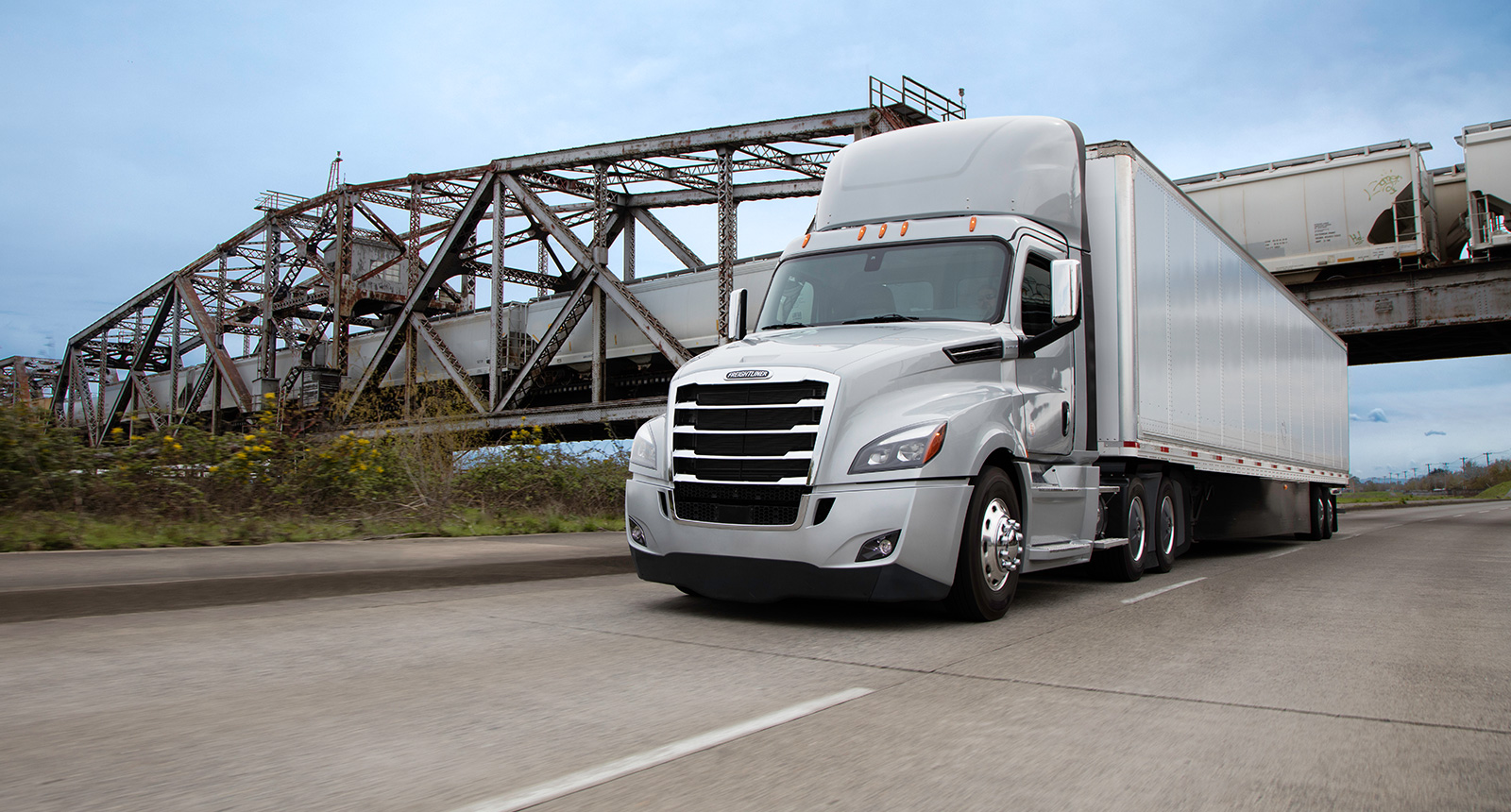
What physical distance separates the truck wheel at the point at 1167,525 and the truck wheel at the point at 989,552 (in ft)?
13.4

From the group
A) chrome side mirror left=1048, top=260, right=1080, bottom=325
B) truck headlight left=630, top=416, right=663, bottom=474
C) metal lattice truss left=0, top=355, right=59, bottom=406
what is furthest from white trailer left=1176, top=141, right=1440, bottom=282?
metal lattice truss left=0, top=355, right=59, bottom=406

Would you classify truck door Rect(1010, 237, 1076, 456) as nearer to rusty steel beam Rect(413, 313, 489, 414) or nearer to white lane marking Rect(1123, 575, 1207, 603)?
white lane marking Rect(1123, 575, 1207, 603)

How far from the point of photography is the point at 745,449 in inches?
245

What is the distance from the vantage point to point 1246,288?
13.1m

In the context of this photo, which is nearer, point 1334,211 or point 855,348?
point 855,348

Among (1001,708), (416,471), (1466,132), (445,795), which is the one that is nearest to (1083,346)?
(1001,708)

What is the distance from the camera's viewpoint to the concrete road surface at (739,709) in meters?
3.00

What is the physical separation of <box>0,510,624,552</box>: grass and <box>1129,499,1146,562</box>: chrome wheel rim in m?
8.24

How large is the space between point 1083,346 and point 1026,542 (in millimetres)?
2411

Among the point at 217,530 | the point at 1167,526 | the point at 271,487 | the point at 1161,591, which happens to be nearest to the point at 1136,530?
the point at 1161,591

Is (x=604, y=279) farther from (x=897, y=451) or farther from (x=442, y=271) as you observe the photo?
(x=897, y=451)

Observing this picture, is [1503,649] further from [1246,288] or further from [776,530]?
[1246,288]

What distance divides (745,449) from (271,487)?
27.7 feet

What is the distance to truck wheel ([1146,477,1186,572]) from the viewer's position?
10.4m
